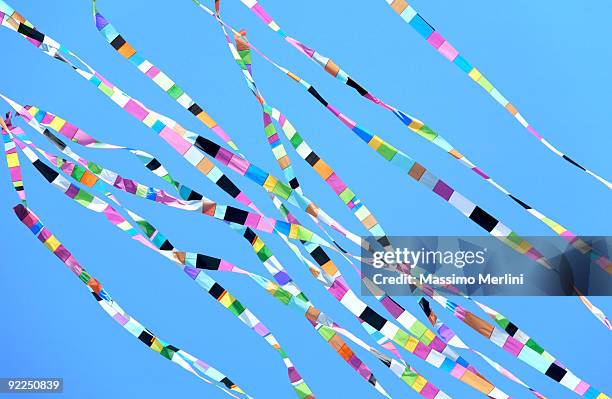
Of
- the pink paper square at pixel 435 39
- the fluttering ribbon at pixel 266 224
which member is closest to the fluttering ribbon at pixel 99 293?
the fluttering ribbon at pixel 266 224

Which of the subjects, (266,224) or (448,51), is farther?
(448,51)

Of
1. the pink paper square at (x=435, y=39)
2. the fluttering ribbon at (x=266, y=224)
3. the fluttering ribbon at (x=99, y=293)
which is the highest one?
the pink paper square at (x=435, y=39)

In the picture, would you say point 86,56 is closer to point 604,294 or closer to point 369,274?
point 369,274

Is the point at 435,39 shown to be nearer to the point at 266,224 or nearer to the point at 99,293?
the point at 266,224

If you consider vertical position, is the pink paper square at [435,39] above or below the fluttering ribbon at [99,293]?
above

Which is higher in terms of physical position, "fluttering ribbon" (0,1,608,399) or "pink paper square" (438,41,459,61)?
"pink paper square" (438,41,459,61)

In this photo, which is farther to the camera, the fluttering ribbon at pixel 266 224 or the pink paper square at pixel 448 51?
the pink paper square at pixel 448 51

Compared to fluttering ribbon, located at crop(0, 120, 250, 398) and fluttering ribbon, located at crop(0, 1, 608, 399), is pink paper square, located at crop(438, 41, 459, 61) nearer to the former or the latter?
fluttering ribbon, located at crop(0, 1, 608, 399)

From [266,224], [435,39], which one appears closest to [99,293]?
[266,224]

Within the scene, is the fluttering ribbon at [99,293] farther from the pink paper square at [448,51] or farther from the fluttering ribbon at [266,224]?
the pink paper square at [448,51]

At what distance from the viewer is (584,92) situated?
1372mm

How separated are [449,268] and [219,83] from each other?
517 millimetres

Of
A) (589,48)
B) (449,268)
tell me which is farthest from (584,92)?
(449,268)

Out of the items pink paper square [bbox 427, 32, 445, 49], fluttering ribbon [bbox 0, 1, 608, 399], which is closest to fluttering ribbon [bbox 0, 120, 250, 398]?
fluttering ribbon [bbox 0, 1, 608, 399]
